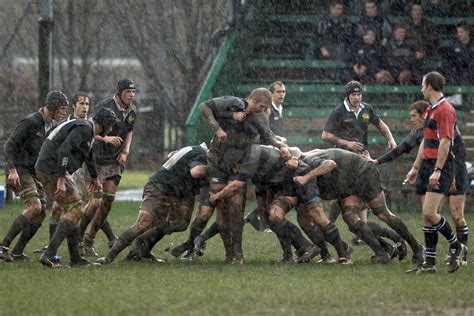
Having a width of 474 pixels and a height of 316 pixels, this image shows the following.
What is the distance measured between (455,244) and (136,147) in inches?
963

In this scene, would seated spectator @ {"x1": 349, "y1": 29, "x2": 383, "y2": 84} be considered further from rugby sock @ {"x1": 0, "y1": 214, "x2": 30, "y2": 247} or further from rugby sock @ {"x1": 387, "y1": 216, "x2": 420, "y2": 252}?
rugby sock @ {"x1": 0, "y1": 214, "x2": 30, "y2": 247}

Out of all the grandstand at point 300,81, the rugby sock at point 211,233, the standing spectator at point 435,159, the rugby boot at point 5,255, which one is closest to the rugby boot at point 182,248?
the rugby sock at point 211,233

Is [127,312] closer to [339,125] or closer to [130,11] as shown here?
[339,125]

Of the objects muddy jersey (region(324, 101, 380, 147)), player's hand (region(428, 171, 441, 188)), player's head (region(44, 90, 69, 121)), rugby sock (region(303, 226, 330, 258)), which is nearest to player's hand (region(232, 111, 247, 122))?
rugby sock (region(303, 226, 330, 258))

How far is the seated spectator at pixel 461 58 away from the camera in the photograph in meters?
26.4

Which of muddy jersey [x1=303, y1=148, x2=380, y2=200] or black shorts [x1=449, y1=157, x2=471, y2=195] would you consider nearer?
black shorts [x1=449, y1=157, x2=471, y2=195]

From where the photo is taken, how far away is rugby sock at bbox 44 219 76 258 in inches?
590

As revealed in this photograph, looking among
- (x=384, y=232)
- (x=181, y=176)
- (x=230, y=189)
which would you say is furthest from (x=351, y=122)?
(x=181, y=176)

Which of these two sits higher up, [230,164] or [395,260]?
[230,164]

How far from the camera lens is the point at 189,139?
86.4 feet

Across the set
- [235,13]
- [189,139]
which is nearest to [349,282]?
[189,139]

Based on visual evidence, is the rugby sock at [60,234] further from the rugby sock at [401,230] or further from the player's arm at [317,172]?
the rugby sock at [401,230]

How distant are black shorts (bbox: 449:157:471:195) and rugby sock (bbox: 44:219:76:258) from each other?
4.05 m

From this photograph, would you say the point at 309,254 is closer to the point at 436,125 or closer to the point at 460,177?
the point at 460,177
